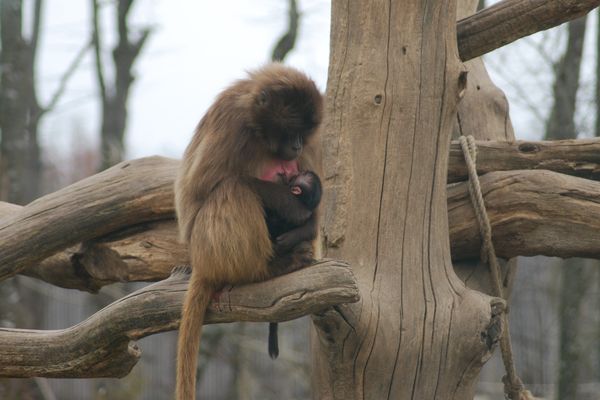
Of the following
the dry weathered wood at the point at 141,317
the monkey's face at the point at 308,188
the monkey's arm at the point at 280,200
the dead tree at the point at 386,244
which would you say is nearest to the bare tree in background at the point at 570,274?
the dead tree at the point at 386,244

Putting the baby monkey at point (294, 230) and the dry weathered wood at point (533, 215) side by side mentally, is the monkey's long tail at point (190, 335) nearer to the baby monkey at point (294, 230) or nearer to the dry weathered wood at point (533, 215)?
→ the baby monkey at point (294, 230)

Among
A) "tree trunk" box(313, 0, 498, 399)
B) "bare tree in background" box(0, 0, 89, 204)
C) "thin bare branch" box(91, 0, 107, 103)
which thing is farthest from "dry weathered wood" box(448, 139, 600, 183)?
"thin bare branch" box(91, 0, 107, 103)

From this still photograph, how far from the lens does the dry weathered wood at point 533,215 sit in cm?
475

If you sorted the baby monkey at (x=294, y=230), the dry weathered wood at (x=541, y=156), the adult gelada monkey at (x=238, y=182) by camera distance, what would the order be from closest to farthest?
the adult gelada monkey at (x=238, y=182) → the baby monkey at (x=294, y=230) → the dry weathered wood at (x=541, y=156)

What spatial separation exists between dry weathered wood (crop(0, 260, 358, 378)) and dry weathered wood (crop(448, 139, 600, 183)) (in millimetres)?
1719

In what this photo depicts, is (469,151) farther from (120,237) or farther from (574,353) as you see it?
(574,353)

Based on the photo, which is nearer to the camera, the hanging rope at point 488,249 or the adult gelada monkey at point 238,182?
the adult gelada monkey at point 238,182

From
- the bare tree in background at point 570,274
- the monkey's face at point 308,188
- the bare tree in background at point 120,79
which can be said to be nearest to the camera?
the monkey's face at point 308,188

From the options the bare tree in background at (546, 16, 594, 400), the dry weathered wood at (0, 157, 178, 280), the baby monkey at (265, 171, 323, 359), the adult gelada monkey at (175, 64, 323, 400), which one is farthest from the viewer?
the bare tree in background at (546, 16, 594, 400)

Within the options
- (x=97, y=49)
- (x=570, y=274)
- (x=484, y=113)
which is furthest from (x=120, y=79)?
(x=484, y=113)

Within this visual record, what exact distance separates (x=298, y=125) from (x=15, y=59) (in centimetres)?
609

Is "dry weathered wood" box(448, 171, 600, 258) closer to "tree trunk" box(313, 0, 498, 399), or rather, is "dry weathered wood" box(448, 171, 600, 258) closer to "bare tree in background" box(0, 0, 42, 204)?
"tree trunk" box(313, 0, 498, 399)

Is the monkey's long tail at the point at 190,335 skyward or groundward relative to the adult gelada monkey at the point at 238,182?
groundward

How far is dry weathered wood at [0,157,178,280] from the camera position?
5.28 metres
